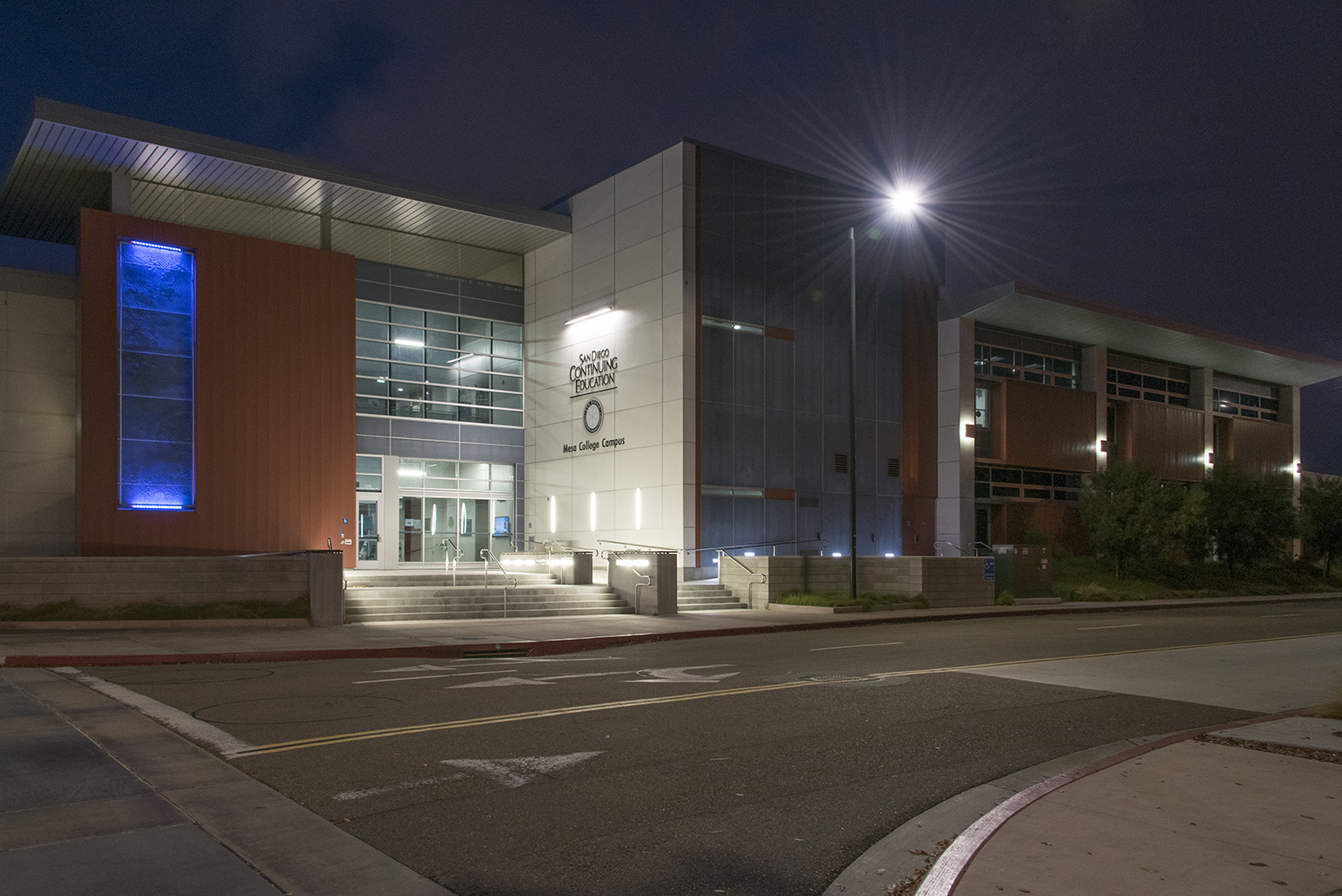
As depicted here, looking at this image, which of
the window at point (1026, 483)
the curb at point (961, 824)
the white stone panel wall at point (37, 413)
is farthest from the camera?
the window at point (1026, 483)

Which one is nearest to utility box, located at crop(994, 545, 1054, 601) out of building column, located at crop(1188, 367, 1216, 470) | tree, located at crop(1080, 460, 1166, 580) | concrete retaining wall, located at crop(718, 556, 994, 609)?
concrete retaining wall, located at crop(718, 556, 994, 609)

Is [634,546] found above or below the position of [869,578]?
above

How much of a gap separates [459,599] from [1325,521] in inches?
1823

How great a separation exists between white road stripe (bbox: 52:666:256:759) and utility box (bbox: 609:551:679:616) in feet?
45.6

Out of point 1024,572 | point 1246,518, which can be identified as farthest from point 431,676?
point 1246,518

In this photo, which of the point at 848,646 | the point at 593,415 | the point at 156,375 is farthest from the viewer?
the point at 593,415

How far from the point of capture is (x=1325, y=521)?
4950 centimetres

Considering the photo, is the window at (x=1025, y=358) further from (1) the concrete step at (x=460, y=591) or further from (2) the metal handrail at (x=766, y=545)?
(1) the concrete step at (x=460, y=591)

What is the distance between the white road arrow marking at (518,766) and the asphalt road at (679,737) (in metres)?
0.03

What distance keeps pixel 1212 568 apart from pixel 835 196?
88.5ft

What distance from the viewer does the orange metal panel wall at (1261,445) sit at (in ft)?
180

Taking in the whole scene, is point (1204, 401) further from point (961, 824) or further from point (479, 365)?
point (961, 824)

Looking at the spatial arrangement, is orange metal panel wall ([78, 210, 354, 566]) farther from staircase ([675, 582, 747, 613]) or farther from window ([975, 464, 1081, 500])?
window ([975, 464, 1081, 500])

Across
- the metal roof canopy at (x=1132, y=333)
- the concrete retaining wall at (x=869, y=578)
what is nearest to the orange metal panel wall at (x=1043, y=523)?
the metal roof canopy at (x=1132, y=333)
